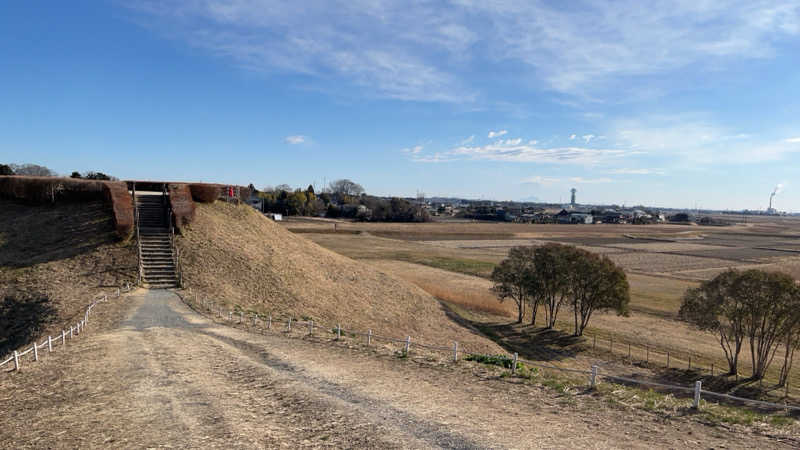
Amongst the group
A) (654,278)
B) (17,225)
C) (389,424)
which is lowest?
(654,278)

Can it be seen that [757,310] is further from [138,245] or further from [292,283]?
[138,245]

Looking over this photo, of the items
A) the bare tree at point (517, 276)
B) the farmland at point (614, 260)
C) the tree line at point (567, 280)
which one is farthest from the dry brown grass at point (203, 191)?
the tree line at point (567, 280)

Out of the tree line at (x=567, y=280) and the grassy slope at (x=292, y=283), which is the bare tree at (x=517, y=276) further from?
the grassy slope at (x=292, y=283)

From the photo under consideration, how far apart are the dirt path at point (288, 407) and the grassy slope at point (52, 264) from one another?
5710 mm

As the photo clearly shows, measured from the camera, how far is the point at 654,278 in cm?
6312

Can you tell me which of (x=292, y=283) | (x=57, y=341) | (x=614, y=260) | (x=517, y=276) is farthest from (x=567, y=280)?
(x=614, y=260)

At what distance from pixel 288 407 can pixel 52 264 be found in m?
22.3

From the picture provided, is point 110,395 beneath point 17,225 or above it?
beneath

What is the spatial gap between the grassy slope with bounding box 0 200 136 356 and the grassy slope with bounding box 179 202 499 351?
4.41m

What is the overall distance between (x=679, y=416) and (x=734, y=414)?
66.1 inches

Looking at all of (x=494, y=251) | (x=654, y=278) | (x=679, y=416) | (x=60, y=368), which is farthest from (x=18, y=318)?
(x=494, y=251)

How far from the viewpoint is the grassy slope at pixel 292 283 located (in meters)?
26.5

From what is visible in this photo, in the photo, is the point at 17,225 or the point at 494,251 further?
the point at 494,251

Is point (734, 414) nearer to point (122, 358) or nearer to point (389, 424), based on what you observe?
point (389, 424)
